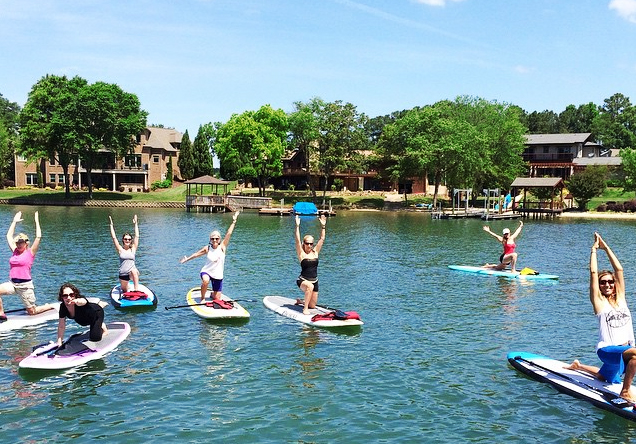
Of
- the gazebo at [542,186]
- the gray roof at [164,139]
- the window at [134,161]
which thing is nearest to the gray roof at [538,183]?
the gazebo at [542,186]

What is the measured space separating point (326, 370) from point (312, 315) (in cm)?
426

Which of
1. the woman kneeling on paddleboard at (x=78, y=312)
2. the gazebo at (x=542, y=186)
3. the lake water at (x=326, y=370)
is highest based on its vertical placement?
the gazebo at (x=542, y=186)

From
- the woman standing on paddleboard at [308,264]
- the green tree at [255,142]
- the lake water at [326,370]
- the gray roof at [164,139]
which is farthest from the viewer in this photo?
the gray roof at [164,139]

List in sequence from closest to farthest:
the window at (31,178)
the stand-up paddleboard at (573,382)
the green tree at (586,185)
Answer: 1. the stand-up paddleboard at (573,382)
2. the green tree at (586,185)
3. the window at (31,178)

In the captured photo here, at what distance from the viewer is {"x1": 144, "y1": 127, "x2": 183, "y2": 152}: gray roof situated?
118188 millimetres

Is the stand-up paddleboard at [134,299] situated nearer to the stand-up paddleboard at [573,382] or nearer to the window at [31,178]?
the stand-up paddleboard at [573,382]

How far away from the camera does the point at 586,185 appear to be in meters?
91.0

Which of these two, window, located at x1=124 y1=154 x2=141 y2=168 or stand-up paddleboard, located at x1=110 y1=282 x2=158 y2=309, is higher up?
window, located at x1=124 y1=154 x2=141 y2=168

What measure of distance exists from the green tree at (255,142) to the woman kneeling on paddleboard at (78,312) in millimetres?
83917

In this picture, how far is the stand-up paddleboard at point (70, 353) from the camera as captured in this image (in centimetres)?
1450

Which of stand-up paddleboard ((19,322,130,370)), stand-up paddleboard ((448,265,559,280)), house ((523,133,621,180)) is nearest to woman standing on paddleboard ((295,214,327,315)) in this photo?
stand-up paddleboard ((19,322,130,370))

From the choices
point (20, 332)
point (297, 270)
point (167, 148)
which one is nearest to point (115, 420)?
point (20, 332)

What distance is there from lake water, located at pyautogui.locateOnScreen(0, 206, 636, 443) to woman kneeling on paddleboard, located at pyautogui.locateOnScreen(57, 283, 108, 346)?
3.22ft

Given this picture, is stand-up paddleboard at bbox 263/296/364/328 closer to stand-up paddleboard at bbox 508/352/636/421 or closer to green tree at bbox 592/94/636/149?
stand-up paddleboard at bbox 508/352/636/421
